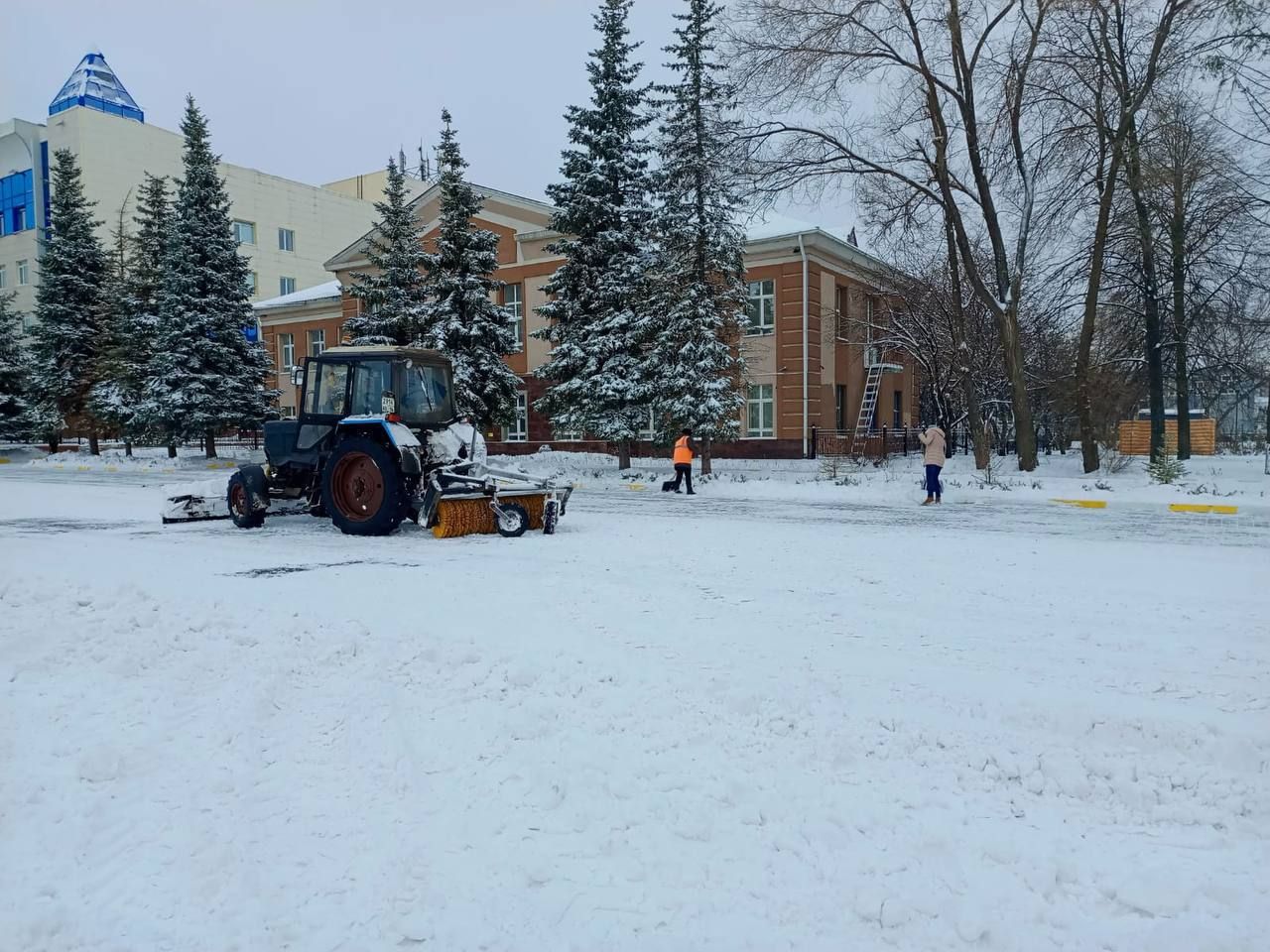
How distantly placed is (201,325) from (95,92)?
1537 inches

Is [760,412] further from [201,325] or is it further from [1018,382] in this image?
[201,325]

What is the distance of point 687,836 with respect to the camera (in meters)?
3.24

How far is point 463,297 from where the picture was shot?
25.4 meters

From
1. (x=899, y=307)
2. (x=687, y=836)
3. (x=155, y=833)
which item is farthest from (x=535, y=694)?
(x=899, y=307)

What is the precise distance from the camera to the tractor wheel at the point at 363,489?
1080cm

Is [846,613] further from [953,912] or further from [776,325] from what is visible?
[776,325]

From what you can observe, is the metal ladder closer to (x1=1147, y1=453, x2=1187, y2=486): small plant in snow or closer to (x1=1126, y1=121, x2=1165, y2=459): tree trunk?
(x1=1126, y1=121, x2=1165, y2=459): tree trunk

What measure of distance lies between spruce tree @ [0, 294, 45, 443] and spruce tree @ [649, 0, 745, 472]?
3140cm

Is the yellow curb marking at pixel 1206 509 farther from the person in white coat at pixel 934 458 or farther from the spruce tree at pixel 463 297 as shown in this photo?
the spruce tree at pixel 463 297

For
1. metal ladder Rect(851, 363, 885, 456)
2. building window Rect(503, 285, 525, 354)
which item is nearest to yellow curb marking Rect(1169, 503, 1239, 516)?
metal ladder Rect(851, 363, 885, 456)

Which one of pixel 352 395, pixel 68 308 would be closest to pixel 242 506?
pixel 352 395

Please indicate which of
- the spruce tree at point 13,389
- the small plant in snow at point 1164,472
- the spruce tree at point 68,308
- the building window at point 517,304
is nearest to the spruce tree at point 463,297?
the building window at point 517,304

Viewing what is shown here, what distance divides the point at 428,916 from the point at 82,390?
41.0 metres

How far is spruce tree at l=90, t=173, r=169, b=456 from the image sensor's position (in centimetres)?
3203
